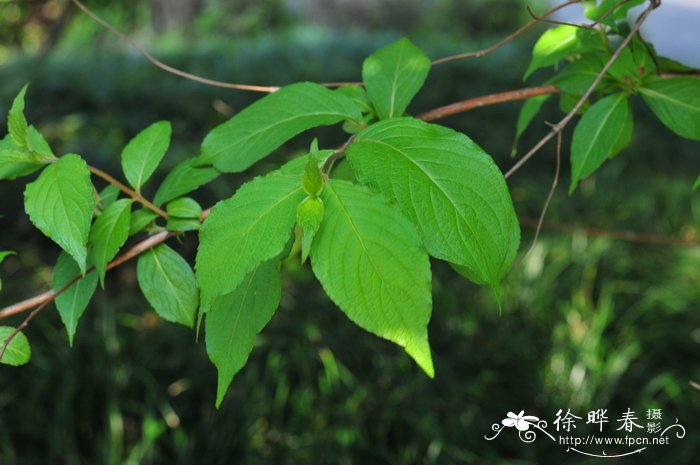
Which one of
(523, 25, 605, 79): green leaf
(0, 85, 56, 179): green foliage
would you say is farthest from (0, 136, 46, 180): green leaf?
(523, 25, 605, 79): green leaf

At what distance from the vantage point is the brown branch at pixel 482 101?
746 millimetres

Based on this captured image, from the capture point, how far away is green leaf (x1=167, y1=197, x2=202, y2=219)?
0.71m

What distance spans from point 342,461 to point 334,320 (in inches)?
31.4

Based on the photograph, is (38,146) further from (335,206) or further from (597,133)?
(597,133)

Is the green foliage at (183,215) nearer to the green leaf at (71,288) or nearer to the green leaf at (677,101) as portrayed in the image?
the green leaf at (71,288)

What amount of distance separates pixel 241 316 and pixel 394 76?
0.30 metres

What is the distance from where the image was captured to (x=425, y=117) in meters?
0.75

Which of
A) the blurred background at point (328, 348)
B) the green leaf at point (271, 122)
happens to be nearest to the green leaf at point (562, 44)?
the green leaf at point (271, 122)

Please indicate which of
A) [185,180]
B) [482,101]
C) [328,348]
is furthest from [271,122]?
[328,348]

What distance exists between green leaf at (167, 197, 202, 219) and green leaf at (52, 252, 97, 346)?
0.09 metres

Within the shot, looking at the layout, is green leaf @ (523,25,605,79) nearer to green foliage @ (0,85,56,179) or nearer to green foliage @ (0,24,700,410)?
green foliage @ (0,24,700,410)

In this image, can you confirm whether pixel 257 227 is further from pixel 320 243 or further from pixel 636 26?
pixel 636 26

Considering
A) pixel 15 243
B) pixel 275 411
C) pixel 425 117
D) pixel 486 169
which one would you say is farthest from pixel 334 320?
pixel 486 169

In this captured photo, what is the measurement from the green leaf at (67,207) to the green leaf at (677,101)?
0.57 m
